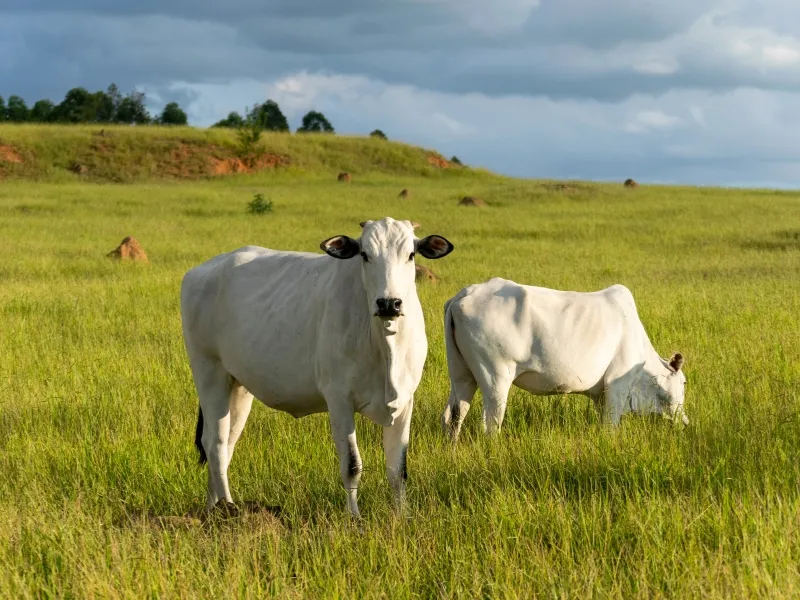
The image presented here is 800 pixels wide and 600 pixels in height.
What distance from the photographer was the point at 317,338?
635 centimetres

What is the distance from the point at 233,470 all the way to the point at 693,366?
227 inches

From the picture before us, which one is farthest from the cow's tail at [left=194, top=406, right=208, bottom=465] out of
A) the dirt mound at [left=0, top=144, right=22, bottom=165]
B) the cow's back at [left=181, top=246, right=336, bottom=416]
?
the dirt mound at [left=0, top=144, right=22, bottom=165]

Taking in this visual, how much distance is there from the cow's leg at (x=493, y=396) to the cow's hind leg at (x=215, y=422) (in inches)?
85.8

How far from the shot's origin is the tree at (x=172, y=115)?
10194 centimetres

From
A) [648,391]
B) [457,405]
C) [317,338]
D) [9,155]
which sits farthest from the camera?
[9,155]

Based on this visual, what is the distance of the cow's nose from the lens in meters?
5.41

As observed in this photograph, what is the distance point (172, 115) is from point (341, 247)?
101012 mm

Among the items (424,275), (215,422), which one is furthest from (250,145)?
(215,422)

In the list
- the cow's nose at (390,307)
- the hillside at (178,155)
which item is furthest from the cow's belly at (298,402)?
the hillside at (178,155)

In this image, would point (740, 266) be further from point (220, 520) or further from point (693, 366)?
point (220, 520)

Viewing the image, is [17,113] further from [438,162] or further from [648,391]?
[648,391]

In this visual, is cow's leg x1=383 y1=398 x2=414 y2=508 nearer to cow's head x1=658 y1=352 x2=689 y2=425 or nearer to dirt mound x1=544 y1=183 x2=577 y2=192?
cow's head x1=658 y1=352 x2=689 y2=425

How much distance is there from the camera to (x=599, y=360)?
8.45 m

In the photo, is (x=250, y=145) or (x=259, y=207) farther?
(x=250, y=145)
